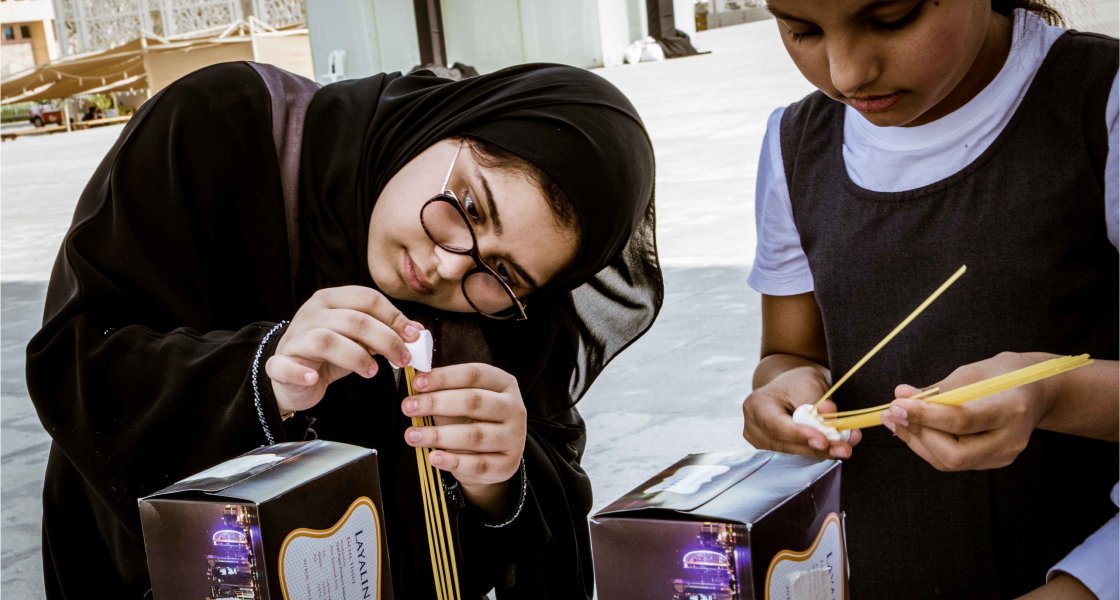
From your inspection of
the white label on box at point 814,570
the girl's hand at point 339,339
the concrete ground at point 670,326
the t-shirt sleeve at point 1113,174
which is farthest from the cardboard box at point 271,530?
the concrete ground at point 670,326

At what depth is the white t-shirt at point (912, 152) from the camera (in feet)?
3.78

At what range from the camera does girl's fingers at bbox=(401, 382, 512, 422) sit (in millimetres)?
1003

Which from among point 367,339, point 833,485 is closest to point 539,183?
point 367,339

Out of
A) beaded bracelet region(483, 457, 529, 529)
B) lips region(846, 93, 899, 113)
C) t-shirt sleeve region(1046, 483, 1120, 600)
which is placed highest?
lips region(846, 93, 899, 113)

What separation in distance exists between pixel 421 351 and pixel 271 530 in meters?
0.24

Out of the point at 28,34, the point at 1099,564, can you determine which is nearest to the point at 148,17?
the point at 28,34

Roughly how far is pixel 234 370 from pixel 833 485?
603 mm

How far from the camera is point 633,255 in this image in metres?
1.62

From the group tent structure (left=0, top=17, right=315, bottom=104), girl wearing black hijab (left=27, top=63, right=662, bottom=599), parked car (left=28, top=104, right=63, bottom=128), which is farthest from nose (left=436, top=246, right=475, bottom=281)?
parked car (left=28, top=104, right=63, bottom=128)

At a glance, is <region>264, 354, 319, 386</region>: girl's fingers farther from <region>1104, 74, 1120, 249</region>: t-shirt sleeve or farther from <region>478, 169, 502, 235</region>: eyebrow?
<region>1104, 74, 1120, 249</region>: t-shirt sleeve

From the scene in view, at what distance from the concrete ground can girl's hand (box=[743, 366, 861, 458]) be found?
1.64ft

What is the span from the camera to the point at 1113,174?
108 cm

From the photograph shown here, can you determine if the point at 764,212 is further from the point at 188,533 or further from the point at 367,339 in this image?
→ the point at 188,533

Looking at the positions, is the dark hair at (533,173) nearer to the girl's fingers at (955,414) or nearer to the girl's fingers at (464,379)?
the girl's fingers at (464,379)
